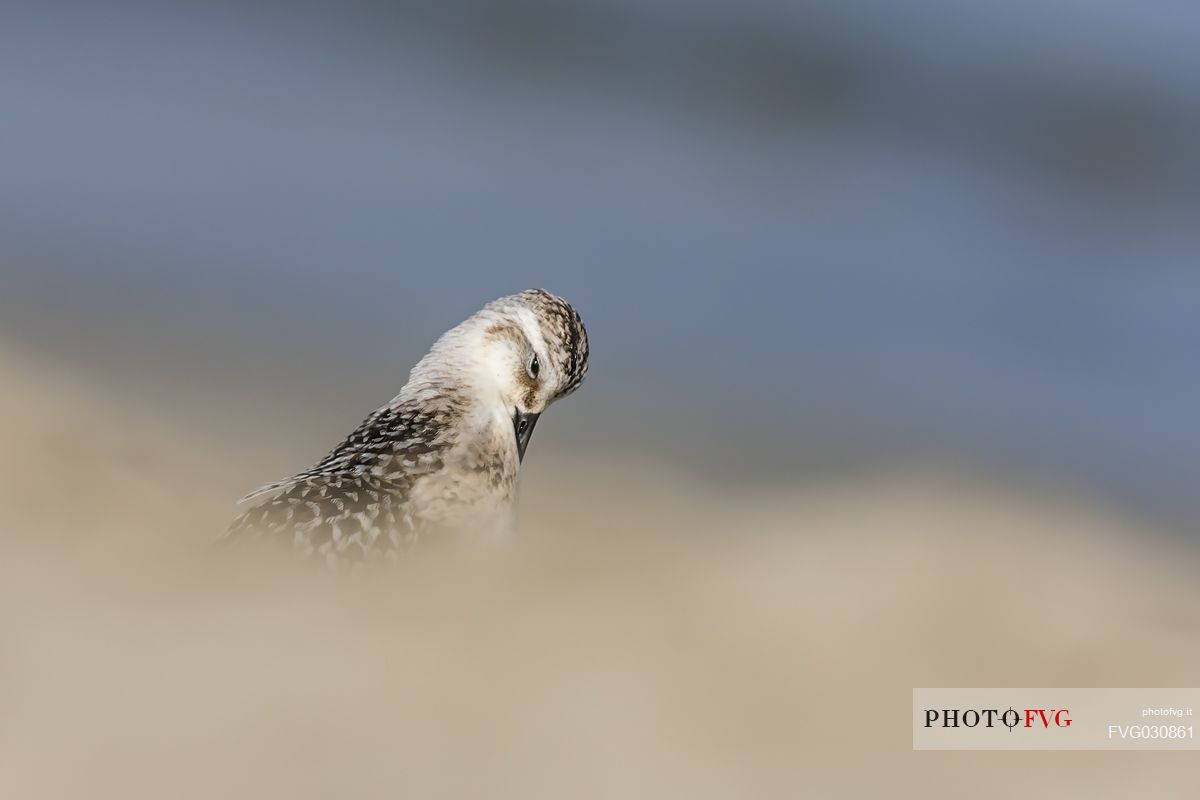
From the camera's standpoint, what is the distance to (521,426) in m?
4.05

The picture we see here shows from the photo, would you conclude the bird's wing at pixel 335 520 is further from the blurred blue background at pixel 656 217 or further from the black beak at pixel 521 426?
the blurred blue background at pixel 656 217

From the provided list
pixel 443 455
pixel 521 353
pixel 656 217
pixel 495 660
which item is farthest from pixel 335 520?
pixel 656 217

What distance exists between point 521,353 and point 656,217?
21.8 feet

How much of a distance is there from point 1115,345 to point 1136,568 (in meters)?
4.09

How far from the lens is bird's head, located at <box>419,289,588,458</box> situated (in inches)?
158

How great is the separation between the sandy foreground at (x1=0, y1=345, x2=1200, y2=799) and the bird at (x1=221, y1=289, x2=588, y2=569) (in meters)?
0.14

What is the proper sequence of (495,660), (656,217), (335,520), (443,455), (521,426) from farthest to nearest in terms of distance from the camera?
(656,217), (521,426), (443,455), (335,520), (495,660)

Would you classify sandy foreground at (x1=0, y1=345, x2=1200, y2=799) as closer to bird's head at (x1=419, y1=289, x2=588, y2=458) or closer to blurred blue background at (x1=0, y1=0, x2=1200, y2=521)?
bird's head at (x1=419, y1=289, x2=588, y2=458)

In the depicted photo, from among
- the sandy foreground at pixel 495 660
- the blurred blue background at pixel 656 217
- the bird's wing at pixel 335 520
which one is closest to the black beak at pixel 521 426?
the sandy foreground at pixel 495 660

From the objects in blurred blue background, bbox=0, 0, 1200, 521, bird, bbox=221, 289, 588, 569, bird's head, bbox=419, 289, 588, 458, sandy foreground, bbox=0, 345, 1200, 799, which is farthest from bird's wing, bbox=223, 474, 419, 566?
blurred blue background, bbox=0, 0, 1200, 521

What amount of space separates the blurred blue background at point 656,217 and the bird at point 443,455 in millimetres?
2744

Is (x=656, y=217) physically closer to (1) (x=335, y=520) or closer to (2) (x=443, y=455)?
Answer: (2) (x=443, y=455)

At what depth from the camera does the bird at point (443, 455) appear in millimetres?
3133

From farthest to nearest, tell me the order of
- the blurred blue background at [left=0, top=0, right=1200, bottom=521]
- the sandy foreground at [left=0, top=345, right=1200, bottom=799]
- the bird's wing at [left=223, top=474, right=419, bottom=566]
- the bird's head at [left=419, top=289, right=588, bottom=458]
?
1. the blurred blue background at [left=0, top=0, right=1200, bottom=521]
2. the bird's head at [left=419, top=289, right=588, bottom=458]
3. the bird's wing at [left=223, top=474, right=419, bottom=566]
4. the sandy foreground at [left=0, top=345, right=1200, bottom=799]
